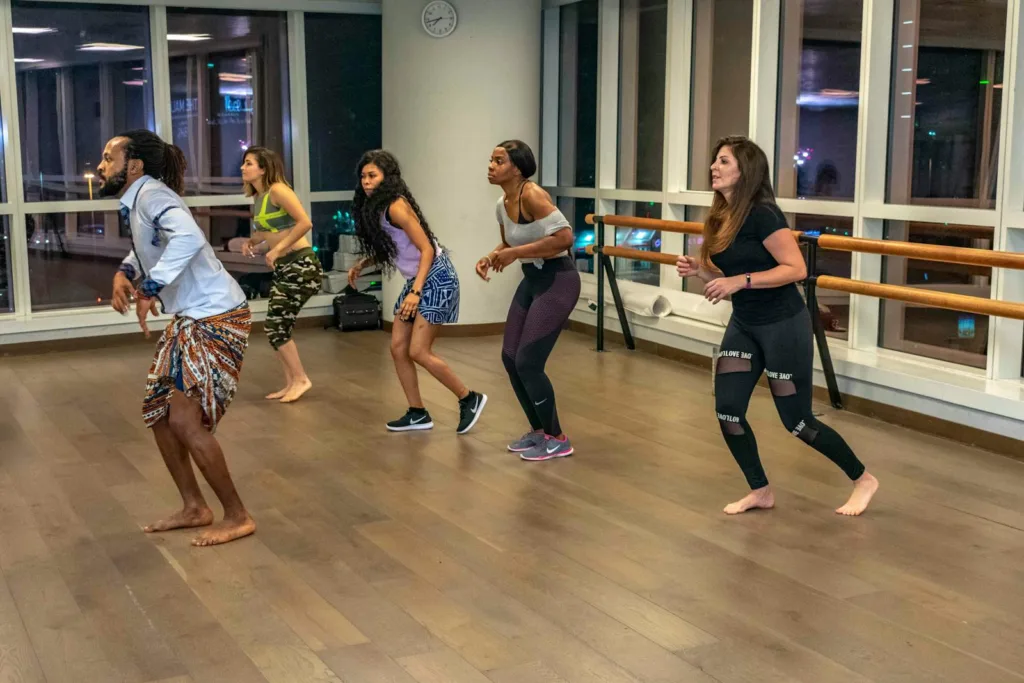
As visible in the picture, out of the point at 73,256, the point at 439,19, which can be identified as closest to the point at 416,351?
the point at 439,19

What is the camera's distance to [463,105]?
9.30m

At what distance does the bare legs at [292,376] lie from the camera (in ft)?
23.7

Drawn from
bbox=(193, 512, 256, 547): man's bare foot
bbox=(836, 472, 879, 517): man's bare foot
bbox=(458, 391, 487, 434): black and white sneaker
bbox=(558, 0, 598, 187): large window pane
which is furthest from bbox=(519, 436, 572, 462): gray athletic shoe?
bbox=(558, 0, 598, 187): large window pane

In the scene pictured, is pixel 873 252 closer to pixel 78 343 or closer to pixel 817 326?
pixel 817 326

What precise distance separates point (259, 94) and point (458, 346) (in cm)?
289

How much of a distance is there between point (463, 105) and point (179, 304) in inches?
208

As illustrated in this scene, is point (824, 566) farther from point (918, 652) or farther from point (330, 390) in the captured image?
point (330, 390)

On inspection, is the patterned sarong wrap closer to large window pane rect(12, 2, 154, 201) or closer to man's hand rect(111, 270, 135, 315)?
man's hand rect(111, 270, 135, 315)

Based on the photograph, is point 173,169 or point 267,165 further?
point 267,165

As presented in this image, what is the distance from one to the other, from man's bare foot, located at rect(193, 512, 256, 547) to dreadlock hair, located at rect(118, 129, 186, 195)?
1.28 metres

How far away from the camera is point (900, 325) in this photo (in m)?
6.95

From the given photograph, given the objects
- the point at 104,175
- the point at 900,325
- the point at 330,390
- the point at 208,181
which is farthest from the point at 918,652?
the point at 208,181

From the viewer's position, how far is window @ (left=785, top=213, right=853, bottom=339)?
7271 mm

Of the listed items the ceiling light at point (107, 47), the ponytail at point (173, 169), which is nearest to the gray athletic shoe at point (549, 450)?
the ponytail at point (173, 169)
